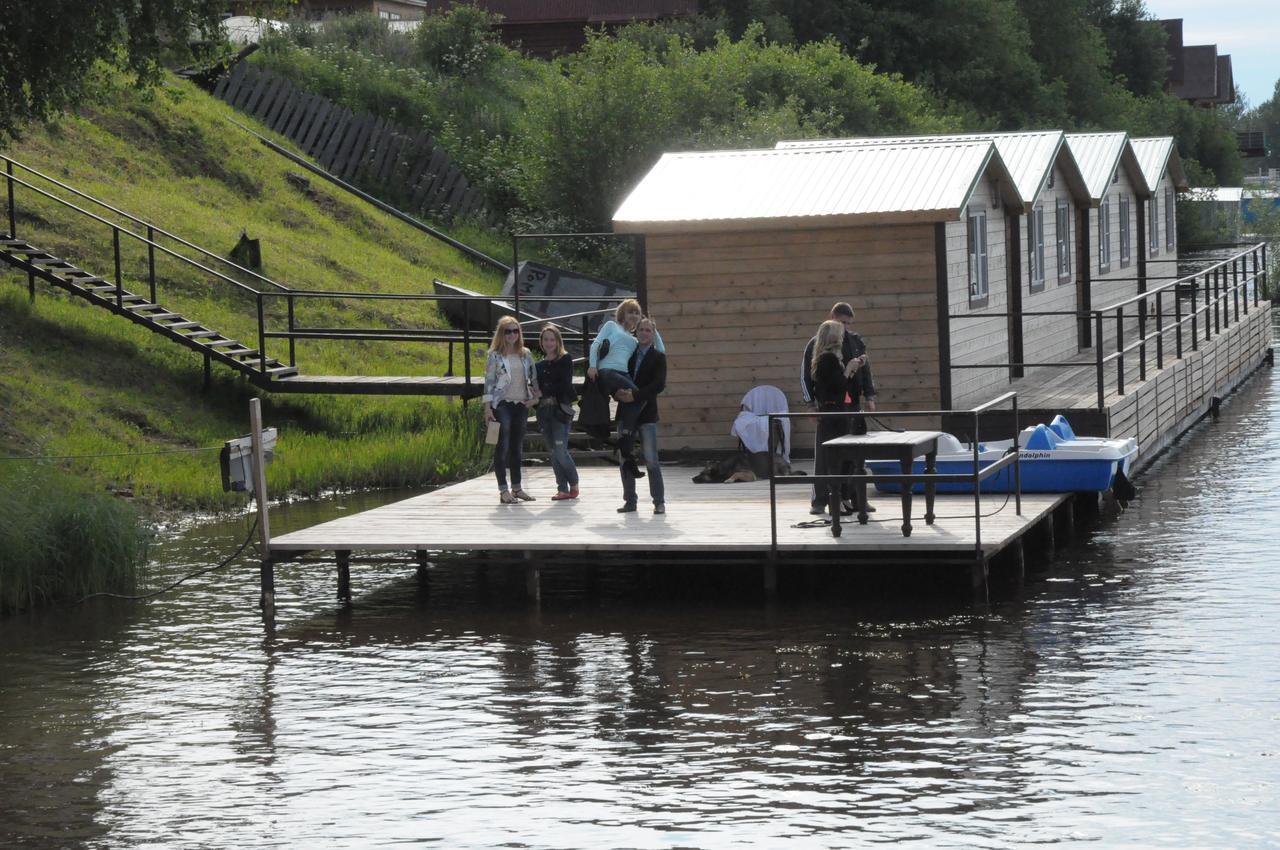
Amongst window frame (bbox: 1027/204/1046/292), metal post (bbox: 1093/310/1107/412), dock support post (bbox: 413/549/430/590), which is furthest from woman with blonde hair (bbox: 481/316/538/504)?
window frame (bbox: 1027/204/1046/292)

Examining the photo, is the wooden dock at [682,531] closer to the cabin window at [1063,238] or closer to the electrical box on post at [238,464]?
the electrical box on post at [238,464]

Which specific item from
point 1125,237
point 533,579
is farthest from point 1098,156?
point 533,579

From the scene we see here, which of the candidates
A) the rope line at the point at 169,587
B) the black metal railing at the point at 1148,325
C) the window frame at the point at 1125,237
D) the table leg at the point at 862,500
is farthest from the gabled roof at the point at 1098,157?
the rope line at the point at 169,587

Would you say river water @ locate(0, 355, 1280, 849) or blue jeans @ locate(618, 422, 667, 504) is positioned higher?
blue jeans @ locate(618, 422, 667, 504)

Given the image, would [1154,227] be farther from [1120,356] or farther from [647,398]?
[647,398]

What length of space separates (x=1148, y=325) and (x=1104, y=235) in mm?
1829

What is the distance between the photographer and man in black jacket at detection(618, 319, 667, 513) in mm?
17531

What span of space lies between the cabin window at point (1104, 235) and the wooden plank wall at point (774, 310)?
12.8 metres

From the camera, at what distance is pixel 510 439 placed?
19.1 metres

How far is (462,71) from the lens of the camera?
52.4 metres

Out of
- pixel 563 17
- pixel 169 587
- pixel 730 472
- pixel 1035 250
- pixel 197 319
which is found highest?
pixel 563 17

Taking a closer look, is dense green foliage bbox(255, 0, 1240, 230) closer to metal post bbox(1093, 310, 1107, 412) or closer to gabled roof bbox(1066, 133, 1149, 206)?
gabled roof bbox(1066, 133, 1149, 206)

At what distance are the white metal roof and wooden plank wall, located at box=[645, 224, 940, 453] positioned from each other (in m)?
11.6

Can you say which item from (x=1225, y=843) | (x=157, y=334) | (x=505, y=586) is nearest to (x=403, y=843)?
(x=1225, y=843)
